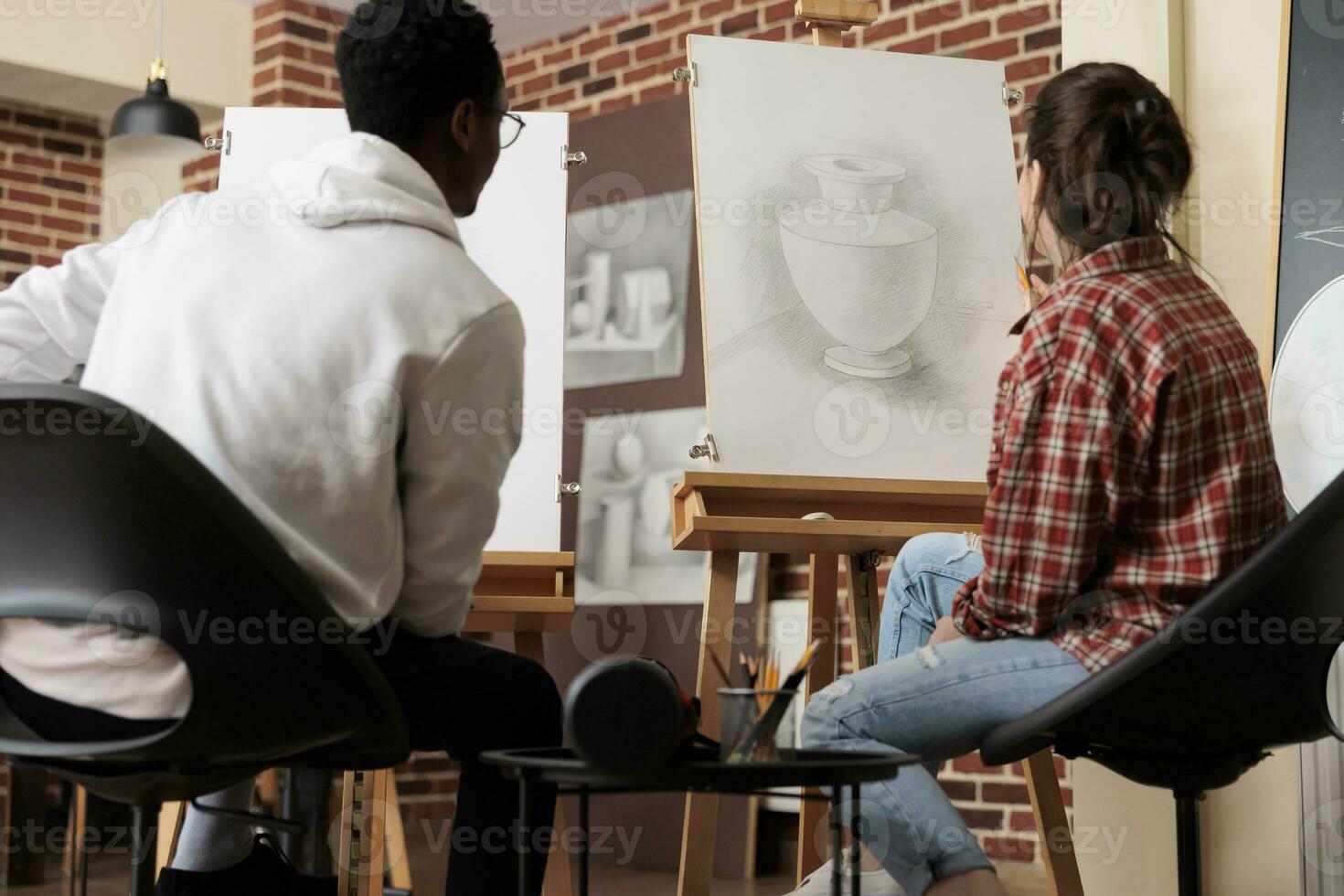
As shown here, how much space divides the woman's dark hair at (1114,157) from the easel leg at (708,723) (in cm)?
89

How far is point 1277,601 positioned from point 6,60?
166 inches

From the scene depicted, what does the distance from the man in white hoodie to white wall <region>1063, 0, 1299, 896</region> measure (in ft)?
4.54

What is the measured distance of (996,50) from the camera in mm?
3602

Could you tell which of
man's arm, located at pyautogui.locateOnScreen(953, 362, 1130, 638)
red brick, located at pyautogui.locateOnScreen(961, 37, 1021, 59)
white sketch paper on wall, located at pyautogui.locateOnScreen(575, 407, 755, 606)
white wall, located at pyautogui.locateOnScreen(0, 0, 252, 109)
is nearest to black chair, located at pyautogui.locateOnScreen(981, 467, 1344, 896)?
man's arm, located at pyautogui.locateOnScreen(953, 362, 1130, 638)

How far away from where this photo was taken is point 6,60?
427 cm

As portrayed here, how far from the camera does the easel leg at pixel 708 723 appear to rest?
2.18 metres

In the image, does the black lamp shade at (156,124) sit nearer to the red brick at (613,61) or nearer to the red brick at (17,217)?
the red brick at (17,217)

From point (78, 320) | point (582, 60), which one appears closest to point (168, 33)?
point (582, 60)

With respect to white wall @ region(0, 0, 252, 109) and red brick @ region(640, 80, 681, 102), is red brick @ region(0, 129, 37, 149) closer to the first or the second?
white wall @ region(0, 0, 252, 109)

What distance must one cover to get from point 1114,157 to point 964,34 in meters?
2.23

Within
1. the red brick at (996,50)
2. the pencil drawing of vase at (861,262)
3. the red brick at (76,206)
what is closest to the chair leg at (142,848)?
the pencil drawing of vase at (861,262)

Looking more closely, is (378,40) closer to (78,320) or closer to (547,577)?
(78,320)

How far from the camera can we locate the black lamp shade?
3.77 meters

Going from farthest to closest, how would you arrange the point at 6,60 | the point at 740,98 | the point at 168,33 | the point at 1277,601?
the point at 168,33 < the point at 6,60 < the point at 740,98 < the point at 1277,601
